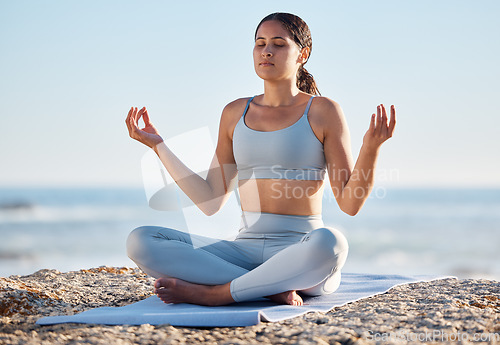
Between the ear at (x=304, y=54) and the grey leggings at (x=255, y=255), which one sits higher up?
the ear at (x=304, y=54)

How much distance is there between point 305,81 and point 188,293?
1.62 metres

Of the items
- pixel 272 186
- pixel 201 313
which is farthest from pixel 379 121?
pixel 201 313

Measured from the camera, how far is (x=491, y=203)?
928 inches

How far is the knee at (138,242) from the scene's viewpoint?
2924 mm

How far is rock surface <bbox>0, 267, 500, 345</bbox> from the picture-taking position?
2172mm

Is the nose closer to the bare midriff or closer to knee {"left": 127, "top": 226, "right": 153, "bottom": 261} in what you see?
the bare midriff

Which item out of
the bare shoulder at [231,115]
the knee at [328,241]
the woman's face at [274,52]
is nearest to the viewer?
the knee at [328,241]

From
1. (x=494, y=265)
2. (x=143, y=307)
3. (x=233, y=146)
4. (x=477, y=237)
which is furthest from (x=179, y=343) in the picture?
(x=477, y=237)

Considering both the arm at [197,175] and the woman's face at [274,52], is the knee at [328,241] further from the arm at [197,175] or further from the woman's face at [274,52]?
the woman's face at [274,52]

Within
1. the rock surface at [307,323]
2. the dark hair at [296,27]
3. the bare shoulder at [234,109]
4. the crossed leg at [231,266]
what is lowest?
the rock surface at [307,323]

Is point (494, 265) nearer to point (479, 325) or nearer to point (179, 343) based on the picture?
point (479, 325)

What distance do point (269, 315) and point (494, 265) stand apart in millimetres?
10284

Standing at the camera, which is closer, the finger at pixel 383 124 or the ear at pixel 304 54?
the finger at pixel 383 124

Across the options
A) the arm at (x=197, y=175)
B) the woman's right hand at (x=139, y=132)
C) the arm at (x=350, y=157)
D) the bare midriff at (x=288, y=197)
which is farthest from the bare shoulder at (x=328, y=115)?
the woman's right hand at (x=139, y=132)
